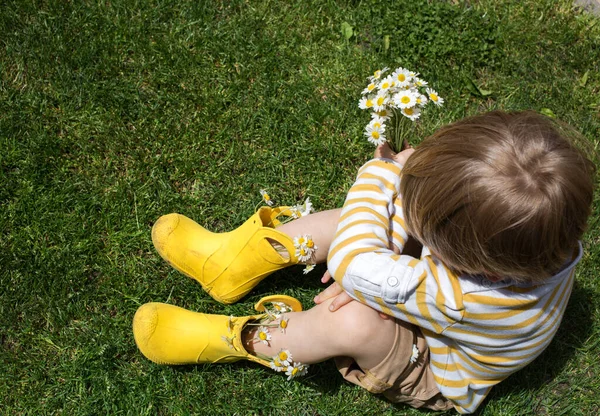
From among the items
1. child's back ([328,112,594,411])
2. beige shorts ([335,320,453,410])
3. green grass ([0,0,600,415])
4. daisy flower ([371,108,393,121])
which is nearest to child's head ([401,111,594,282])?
child's back ([328,112,594,411])

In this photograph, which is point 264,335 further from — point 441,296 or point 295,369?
point 441,296

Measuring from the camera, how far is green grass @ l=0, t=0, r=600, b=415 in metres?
2.44

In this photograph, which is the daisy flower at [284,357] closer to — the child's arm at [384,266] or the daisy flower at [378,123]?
the child's arm at [384,266]

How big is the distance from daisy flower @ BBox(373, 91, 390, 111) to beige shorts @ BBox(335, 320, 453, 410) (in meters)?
0.67

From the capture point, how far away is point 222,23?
3152 millimetres

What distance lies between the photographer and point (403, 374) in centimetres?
213

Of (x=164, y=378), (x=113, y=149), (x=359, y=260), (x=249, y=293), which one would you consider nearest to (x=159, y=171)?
(x=113, y=149)

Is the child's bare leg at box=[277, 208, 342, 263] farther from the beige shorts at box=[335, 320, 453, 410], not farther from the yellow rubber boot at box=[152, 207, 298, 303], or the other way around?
the beige shorts at box=[335, 320, 453, 410]

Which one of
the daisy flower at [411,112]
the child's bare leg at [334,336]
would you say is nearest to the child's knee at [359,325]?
the child's bare leg at [334,336]

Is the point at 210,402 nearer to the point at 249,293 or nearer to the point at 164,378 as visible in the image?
the point at 164,378

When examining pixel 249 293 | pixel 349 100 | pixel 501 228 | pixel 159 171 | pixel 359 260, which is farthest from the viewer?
pixel 349 100

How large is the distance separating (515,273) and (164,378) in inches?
54.6

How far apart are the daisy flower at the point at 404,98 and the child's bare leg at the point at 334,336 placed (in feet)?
2.06

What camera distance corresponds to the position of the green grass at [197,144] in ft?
8.02
